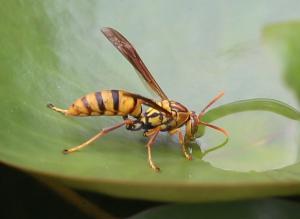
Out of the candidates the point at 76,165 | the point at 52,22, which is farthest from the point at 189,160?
the point at 52,22

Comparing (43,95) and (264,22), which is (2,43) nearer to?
(43,95)

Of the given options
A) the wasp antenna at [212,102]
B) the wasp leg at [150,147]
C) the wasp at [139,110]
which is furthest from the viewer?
the wasp antenna at [212,102]

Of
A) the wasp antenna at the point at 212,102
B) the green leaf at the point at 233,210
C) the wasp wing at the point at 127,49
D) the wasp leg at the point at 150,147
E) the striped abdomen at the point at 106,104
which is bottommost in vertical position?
the green leaf at the point at 233,210

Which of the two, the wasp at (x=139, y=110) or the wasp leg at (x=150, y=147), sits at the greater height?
the wasp at (x=139, y=110)

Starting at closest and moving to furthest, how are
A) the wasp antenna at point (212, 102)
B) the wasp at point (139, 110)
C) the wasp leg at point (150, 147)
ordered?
the wasp leg at point (150, 147) < the wasp at point (139, 110) < the wasp antenna at point (212, 102)

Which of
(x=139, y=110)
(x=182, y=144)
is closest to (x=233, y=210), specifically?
(x=182, y=144)

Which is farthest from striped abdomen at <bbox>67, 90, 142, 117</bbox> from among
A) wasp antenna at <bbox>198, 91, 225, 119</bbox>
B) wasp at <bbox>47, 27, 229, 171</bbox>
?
wasp antenna at <bbox>198, 91, 225, 119</bbox>

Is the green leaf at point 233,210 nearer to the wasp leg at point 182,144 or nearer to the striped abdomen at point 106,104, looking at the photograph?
the wasp leg at point 182,144

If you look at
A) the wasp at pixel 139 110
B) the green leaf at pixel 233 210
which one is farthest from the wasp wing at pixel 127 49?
the green leaf at pixel 233 210

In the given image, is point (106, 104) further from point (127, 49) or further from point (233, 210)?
point (233, 210)
